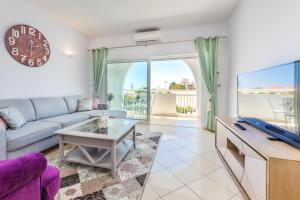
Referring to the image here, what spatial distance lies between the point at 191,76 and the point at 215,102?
2.48 metres

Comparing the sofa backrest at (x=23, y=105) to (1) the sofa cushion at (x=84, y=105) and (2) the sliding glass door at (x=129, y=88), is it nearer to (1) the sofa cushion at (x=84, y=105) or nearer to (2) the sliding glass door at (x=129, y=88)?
(1) the sofa cushion at (x=84, y=105)

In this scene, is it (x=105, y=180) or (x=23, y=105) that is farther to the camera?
(x=23, y=105)

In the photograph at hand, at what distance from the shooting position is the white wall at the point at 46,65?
8.43ft

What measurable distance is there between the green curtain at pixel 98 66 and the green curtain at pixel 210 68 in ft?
8.55

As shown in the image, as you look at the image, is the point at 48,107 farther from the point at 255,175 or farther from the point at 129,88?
the point at 255,175

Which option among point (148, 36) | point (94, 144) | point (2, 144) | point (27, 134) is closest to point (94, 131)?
point (94, 144)

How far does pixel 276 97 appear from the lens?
146cm

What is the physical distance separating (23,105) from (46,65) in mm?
1101

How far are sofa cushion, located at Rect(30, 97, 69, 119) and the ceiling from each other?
180 centimetres

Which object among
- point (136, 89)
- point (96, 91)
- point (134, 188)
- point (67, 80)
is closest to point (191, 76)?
point (136, 89)

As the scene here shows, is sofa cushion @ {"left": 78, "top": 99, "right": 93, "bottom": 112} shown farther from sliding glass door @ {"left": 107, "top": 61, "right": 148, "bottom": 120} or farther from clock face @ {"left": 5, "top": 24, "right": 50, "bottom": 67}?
clock face @ {"left": 5, "top": 24, "right": 50, "bottom": 67}

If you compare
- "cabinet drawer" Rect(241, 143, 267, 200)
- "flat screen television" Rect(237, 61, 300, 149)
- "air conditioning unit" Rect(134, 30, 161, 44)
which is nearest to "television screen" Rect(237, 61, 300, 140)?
"flat screen television" Rect(237, 61, 300, 149)

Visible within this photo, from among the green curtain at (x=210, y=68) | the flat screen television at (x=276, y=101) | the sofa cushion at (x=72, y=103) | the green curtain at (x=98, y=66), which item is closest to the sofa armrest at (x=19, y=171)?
the flat screen television at (x=276, y=101)

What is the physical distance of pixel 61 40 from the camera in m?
3.69
